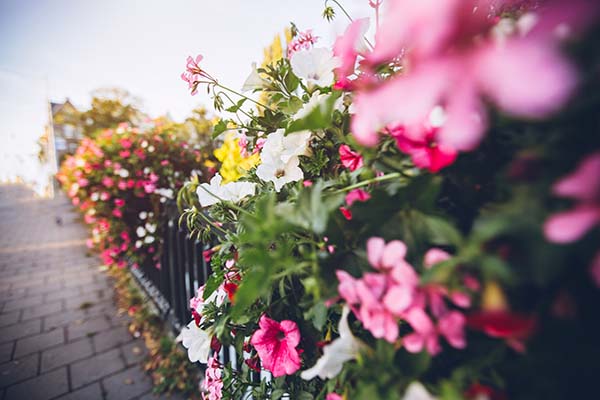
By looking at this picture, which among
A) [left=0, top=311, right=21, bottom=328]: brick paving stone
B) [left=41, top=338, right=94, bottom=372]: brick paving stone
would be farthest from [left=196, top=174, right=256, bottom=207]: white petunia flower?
[left=0, top=311, right=21, bottom=328]: brick paving stone

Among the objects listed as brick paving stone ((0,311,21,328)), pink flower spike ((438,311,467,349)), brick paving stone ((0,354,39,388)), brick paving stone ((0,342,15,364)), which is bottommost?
brick paving stone ((0,354,39,388))

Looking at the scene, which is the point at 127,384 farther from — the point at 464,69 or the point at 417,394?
the point at 464,69

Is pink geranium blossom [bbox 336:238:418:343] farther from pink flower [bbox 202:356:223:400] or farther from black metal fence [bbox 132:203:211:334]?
black metal fence [bbox 132:203:211:334]

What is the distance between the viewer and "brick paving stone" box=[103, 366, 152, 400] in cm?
198

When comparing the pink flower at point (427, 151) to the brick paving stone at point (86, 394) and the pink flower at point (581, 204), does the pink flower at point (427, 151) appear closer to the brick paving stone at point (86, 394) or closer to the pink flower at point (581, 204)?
A: the pink flower at point (581, 204)

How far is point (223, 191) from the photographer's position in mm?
750

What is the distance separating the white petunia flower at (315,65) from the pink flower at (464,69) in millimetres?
467

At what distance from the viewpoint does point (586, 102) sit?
252 millimetres

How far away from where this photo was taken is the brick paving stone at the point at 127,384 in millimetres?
1979

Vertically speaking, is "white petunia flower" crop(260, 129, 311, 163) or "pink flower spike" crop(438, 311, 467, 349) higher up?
"white petunia flower" crop(260, 129, 311, 163)

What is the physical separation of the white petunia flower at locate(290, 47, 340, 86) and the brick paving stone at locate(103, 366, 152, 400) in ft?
7.50

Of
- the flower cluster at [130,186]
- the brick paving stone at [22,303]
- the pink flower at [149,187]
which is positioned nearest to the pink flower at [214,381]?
the flower cluster at [130,186]

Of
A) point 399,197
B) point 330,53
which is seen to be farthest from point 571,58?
point 330,53

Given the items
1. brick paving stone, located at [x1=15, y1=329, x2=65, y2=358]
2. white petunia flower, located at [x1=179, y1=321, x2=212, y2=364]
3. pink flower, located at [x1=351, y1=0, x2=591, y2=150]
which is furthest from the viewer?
brick paving stone, located at [x1=15, y1=329, x2=65, y2=358]
